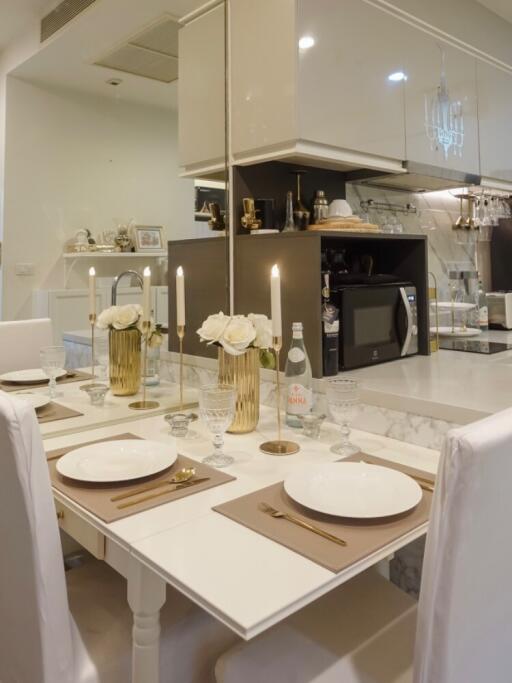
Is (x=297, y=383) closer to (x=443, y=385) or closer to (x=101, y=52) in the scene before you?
(x=443, y=385)

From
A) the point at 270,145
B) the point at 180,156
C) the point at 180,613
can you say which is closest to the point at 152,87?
the point at 180,156

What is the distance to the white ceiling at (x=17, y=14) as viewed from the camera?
1.51 m

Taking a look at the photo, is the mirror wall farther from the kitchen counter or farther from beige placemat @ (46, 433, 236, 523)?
the kitchen counter

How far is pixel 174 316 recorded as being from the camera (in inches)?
73.5

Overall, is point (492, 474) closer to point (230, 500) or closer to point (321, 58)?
point (230, 500)

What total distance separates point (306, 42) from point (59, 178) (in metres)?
0.89

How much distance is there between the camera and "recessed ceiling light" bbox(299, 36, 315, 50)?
1669 mm

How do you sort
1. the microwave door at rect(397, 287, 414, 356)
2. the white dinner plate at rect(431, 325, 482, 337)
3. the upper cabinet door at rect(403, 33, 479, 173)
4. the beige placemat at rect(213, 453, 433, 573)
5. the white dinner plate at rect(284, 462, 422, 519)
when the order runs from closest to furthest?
the beige placemat at rect(213, 453, 433, 573) → the white dinner plate at rect(284, 462, 422, 519) → the microwave door at rect(397, 287, 414, 356) → the upper cabinet door at rect(403, 33, 479, 173) → the white dinner plate at rect(431, 325, 482, 337)

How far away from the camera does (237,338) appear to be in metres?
1.42

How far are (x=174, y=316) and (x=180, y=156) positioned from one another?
0.54 meters

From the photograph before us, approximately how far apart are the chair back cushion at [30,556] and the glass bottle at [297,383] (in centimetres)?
77

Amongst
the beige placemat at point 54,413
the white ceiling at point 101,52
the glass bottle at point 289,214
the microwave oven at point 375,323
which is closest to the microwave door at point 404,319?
the microwave oven at point 375,323

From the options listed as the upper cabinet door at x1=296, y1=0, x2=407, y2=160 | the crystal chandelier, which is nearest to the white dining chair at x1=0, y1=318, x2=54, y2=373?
the upper cabinet door at x1=296, y1=0, x2=407, y2=160

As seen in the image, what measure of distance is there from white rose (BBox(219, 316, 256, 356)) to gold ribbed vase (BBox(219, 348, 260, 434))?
36 millimetres
